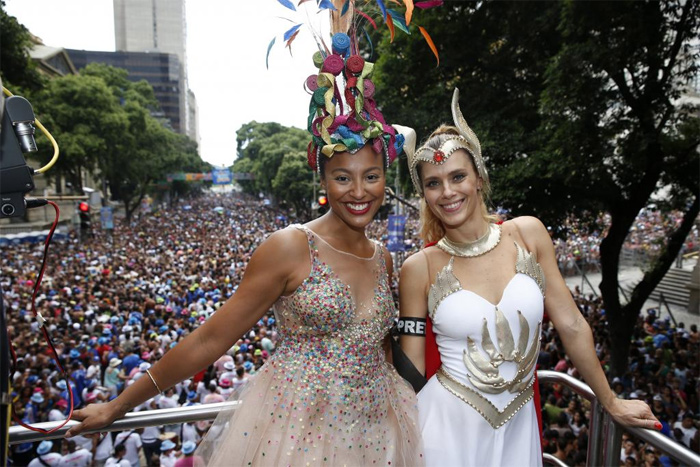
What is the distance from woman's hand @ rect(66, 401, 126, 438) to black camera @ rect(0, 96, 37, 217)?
3.13 feet

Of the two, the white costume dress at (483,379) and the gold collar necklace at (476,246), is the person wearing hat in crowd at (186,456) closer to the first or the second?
the white costume dress at (483,379)

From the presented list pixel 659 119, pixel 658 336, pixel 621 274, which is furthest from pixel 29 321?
pixel 621 274

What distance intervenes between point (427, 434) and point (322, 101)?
1420 mm

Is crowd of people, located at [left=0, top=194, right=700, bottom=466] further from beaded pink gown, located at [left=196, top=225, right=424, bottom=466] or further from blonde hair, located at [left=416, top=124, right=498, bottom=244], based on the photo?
blonde hair, located at [left=416, top=124, right=498, bottom=244]

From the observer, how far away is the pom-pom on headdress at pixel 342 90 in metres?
2.08

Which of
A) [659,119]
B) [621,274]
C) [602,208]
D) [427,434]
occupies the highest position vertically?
[659,119]

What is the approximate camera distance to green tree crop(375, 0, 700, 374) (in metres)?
7.18

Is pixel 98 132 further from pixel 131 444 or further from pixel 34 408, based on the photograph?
pixel 131 444

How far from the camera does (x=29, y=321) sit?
12352mm

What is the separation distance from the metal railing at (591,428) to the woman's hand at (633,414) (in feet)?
0.09

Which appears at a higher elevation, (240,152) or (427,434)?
(240,152)

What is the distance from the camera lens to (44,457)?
550cm

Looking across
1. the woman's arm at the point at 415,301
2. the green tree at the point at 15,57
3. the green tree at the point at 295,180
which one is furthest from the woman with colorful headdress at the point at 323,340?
the green tree at the point at 295,180

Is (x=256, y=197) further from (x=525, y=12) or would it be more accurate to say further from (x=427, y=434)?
(x=427, y=434)
